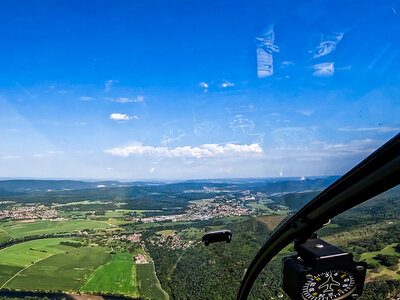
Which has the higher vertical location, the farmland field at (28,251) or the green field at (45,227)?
the green field at (45,227)

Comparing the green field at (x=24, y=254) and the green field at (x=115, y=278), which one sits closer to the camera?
the green field at (x=115, y=278)

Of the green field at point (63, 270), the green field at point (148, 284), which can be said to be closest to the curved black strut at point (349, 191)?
the green field at point (148, 284)

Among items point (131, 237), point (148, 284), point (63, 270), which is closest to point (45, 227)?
point (63, 270)

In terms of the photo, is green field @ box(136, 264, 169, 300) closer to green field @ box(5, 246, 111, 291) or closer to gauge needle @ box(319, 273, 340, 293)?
green field @ box(5, 246, 111, 291)

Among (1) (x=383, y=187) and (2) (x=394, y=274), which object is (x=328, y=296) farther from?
(2) (x=394, y=274)

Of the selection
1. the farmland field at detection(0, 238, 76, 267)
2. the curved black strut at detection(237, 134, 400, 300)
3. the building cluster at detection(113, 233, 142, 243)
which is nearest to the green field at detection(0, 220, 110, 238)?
the farmland field at detection(0, 238, 76, 267)

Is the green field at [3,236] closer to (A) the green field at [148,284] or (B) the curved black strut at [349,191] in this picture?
(A) the green field at [148,284]

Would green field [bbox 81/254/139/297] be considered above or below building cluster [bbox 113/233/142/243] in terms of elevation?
below

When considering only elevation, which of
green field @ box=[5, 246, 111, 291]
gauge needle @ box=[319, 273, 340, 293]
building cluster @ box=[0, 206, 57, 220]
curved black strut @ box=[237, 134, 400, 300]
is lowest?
green field @ box=[5, 246, 111, 291]
